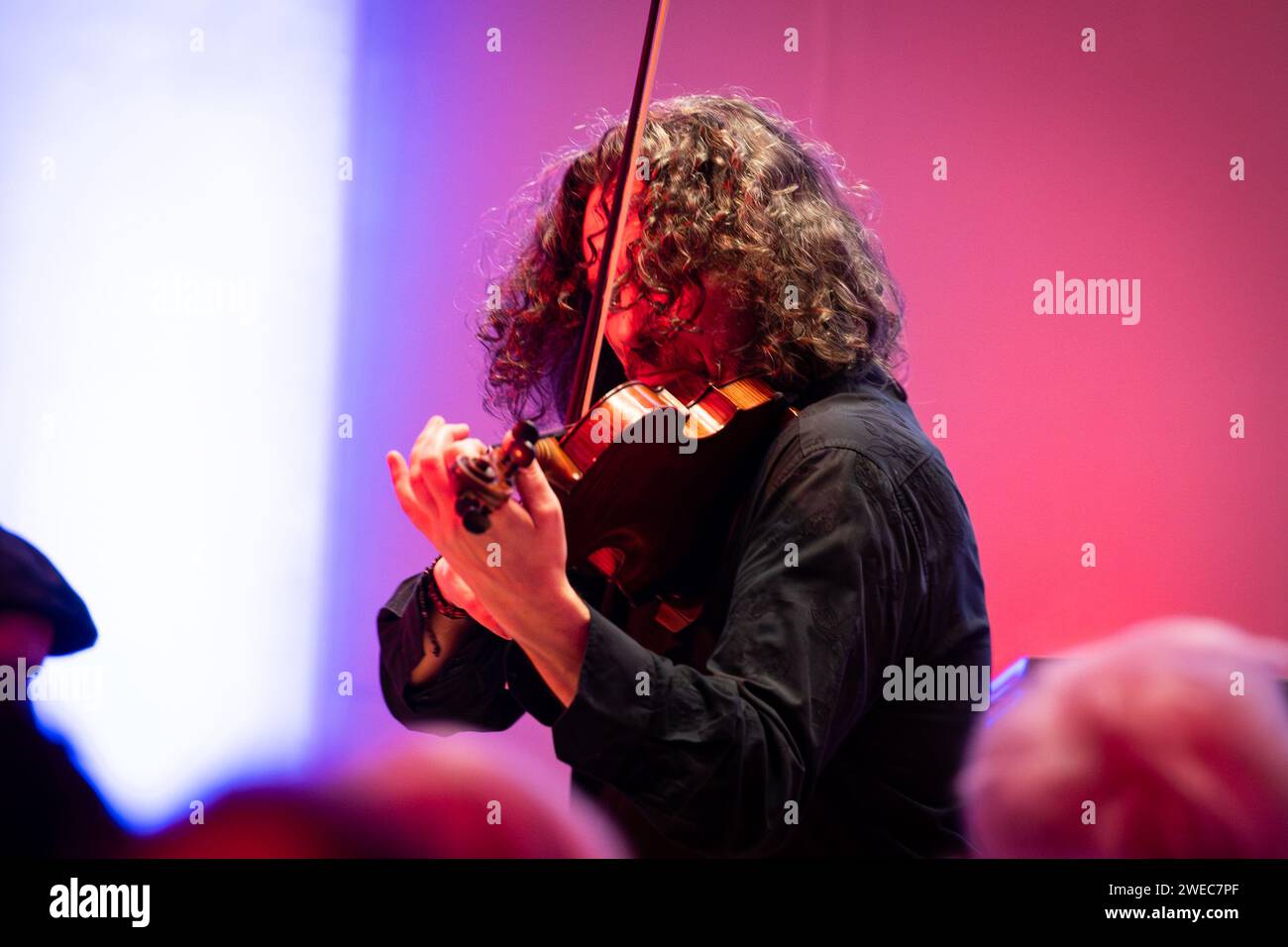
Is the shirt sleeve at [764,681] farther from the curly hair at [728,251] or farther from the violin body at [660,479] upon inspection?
the curly hair at [728,251]

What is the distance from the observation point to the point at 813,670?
0.99m

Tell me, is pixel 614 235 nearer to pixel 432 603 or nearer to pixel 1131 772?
pixel 432 603

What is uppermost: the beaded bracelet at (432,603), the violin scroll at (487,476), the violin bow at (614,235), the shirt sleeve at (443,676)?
the violin bow at (614,235)

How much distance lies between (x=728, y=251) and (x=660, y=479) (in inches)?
13.3

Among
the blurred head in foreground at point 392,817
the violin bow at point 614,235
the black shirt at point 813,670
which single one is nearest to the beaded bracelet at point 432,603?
the black shirt at point 813,670

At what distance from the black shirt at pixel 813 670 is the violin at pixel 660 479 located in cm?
3

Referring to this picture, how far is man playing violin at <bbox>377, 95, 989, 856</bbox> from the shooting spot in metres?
0.93

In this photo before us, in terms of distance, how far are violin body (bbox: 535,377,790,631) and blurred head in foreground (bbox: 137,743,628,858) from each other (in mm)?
1186

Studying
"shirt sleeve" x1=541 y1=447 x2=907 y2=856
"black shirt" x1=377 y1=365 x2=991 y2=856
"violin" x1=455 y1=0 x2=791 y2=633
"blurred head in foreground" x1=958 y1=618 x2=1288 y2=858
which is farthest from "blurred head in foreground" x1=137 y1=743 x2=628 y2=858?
"shirt sleeve" x1=541 y1=447 x2=907 y2=856

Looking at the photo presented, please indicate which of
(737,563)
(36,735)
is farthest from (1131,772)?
(36,735)

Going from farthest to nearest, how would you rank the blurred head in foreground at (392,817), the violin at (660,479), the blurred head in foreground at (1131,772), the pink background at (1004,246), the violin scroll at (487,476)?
the pink background at (1004,246) < the blurred head in foreground at (392,817) < the blurred head in foreground at (1131,772) < the violin at (660,479) < the violin scroll at (487,476)

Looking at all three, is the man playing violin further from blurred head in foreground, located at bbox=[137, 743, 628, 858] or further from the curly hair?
blurred head in foreground, located at bbox=[137, 743, 628, 858]

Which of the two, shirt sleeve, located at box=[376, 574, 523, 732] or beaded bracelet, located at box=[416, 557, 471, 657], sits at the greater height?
beaded bracelet, located at box=[416, 557, 471, 657]

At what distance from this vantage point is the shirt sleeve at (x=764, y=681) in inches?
36.4
